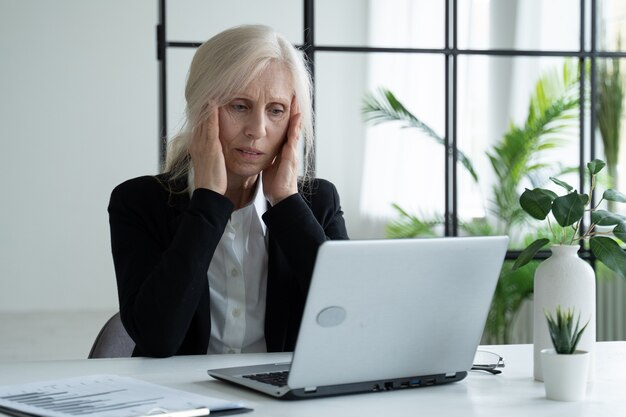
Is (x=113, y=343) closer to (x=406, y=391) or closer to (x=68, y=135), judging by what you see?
(x=406, y=391)

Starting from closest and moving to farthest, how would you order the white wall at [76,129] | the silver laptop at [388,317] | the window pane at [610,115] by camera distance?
1. the silver laptop at [388,317]
2. the window pane at [610,115]
3. the white wall at [76,129]

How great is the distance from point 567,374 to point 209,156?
965mm

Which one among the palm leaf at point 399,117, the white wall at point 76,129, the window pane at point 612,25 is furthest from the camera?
the white wall at point 76,129

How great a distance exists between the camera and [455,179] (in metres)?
3.49

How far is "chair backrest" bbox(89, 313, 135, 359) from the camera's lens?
203 centimetres

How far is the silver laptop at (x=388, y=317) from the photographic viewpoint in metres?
1.36

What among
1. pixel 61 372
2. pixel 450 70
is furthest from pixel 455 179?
pixel 61 372

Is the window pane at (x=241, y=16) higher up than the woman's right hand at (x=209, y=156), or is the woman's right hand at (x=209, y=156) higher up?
the window pane at (x=241, y=16)

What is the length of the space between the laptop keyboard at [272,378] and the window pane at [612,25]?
4511 millimetres

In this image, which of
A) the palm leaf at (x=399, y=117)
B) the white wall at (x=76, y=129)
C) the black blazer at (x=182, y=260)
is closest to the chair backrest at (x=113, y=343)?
the black blazer at (x=182, y=260)

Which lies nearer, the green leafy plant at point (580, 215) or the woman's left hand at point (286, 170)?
the green leafy plant at point (580, 215)

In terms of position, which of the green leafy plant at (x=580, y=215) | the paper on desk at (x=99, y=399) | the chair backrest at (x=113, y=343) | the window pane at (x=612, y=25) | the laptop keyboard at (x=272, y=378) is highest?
the window pane at (x=612, y=25)

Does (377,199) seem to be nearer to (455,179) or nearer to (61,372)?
(455,179)

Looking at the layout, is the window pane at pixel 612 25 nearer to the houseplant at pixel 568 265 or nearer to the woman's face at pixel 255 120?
the woman's face at pixel 255 120
